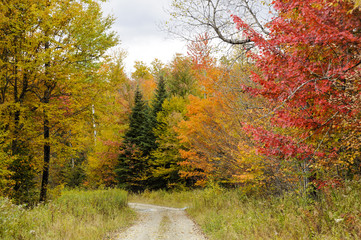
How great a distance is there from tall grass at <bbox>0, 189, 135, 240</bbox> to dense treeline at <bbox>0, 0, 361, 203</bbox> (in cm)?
199

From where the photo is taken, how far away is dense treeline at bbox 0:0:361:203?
441cm

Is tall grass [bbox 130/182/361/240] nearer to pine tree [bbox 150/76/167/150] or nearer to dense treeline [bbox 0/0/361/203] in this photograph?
dense treeline [bbox 0/0/361/203]

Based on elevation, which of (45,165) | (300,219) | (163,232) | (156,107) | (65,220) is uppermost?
(156,107)

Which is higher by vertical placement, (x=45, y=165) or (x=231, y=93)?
(x=231, y=93)

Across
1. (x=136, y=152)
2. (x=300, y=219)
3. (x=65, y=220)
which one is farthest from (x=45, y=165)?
(x=136, y=152)

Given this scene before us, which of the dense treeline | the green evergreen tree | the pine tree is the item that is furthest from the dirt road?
the pine tree

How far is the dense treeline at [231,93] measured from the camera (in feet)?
14.5

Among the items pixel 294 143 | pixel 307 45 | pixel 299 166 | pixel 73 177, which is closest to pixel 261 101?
pixel 299 166

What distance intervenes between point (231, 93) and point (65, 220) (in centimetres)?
750

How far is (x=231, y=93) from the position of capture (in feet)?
32.7

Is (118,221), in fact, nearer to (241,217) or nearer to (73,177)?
(241,217)

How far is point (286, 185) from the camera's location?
343 inches

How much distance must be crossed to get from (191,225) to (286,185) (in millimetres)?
4437

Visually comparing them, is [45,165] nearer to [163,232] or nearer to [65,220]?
[65,220]
